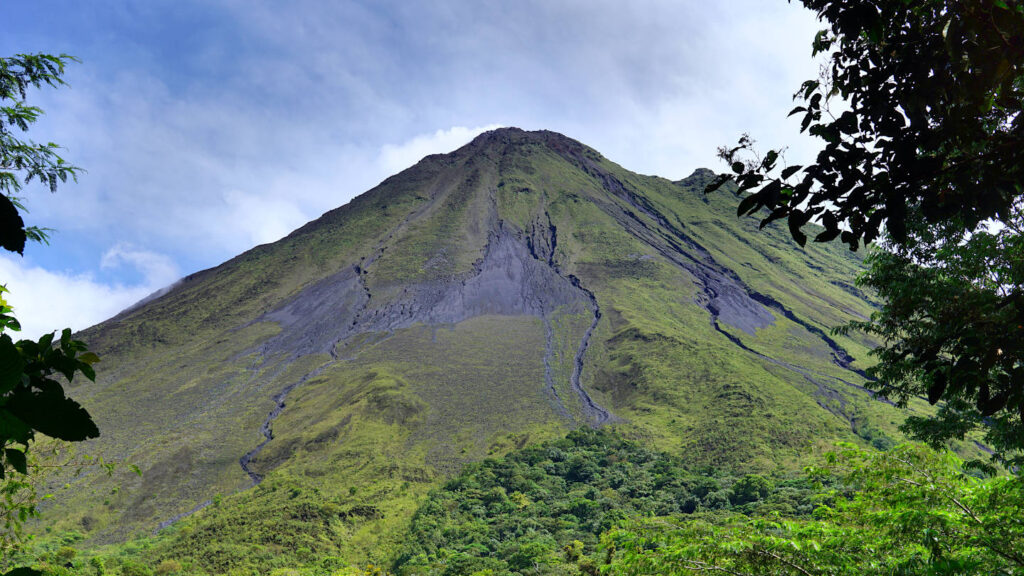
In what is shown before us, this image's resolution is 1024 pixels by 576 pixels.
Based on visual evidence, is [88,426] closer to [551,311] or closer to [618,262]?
[551,311]

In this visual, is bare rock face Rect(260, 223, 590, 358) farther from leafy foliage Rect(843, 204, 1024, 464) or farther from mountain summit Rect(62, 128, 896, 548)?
leafy foliage Rect(843, 204, 1024, 464)

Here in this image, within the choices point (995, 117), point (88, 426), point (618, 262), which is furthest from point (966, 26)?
point (618, 262)

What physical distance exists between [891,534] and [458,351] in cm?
5005

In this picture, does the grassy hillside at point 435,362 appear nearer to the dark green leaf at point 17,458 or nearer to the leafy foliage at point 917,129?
the leafy foliage at point 917,129

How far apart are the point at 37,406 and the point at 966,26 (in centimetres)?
242

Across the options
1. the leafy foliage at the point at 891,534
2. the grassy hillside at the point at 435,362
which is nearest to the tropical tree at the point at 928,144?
the leafy foliage at the point at 891,534

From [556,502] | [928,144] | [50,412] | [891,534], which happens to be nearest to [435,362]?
[556,502]

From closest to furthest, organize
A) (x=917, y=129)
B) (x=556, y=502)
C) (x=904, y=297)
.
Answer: (x=917, y=129), (x=904, y=297), (x=556, y=502)

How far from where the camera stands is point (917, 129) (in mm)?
1853

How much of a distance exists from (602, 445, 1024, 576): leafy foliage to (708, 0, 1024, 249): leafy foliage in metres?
3.17

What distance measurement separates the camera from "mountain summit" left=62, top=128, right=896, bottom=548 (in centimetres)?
3838

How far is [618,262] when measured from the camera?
73438mm

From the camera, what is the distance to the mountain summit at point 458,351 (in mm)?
38375

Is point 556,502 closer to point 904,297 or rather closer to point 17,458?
point 904,297
